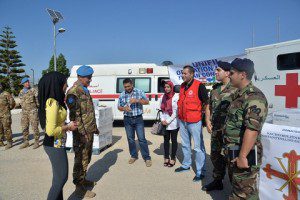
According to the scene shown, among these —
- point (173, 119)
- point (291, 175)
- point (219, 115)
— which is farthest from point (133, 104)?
point (291, 175)

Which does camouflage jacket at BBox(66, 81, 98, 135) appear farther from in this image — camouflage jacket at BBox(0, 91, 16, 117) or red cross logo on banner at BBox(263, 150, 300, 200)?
camouflage jacket at BBox(0, 91, 16, 117)

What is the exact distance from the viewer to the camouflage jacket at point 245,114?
98.5 inches

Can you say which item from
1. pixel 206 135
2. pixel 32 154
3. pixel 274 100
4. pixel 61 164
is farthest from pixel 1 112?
pixel 274 100

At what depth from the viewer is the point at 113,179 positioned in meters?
4.91

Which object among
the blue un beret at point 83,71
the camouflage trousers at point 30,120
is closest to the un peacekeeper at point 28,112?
the camouflage trousers at point 30,120

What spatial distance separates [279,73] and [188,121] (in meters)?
2.14

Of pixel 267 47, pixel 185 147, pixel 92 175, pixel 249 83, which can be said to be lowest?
pixel 92 175

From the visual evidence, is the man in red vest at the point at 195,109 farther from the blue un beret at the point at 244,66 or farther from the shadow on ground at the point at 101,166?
the blue un beret at the point at 244,66

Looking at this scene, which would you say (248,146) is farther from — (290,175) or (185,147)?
(185,147)

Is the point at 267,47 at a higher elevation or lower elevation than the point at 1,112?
higher

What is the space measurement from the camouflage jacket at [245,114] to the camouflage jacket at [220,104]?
1.06 metres

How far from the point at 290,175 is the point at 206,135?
20.4ft

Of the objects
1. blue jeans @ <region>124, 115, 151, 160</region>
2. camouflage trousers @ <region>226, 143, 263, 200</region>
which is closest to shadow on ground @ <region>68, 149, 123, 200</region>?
blue jeans @ <region>124, 115, 151, 160</region>

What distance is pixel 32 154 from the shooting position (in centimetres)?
684
